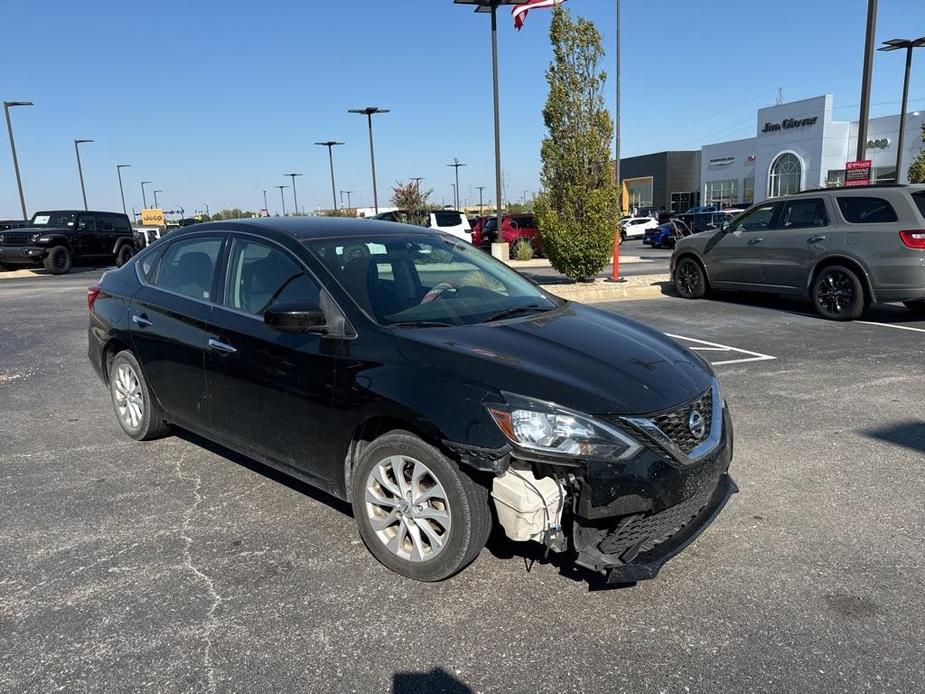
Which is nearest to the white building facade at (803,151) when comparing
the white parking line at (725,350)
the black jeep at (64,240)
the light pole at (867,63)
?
the light pole at (867,63)

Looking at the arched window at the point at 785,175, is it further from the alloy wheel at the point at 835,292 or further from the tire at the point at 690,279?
the alloy wheel at the point at 835,292

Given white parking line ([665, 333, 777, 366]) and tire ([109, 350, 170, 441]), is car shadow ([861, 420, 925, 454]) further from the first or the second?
tire ([109, 350, 170, 441])

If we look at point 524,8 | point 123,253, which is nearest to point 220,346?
point 524,8

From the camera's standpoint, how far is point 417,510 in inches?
121

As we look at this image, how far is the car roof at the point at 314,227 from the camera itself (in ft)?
13.2

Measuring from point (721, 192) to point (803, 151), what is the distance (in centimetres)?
1035

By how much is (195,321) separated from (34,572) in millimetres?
1560

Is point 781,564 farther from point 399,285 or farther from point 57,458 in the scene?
point 57,458

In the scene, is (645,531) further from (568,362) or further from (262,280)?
(262,280)

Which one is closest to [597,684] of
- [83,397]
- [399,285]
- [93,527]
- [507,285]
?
[399,285]

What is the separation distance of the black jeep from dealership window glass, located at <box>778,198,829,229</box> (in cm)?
1787

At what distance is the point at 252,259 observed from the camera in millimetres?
4016

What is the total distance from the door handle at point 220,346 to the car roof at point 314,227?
0.71 metres

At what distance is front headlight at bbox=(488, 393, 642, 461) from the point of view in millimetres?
2754
